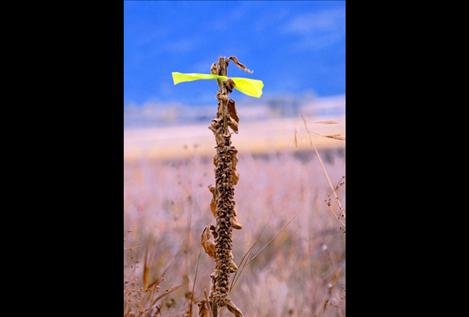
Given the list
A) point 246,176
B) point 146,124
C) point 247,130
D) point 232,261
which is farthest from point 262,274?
point 146,124

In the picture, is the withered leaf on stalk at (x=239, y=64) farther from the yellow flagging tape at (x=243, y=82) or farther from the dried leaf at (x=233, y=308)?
the dried leaf at (x=233, y=308)

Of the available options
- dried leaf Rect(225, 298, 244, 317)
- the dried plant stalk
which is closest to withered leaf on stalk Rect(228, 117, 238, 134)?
the dried plant stalk

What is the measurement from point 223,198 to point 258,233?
0.45 ft

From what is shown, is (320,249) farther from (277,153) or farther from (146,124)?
(146,124)

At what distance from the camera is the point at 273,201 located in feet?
4.21

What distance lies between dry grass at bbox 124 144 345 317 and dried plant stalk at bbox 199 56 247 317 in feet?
0.17

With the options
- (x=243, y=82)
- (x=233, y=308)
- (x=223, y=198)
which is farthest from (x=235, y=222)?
(x=243, y=82)

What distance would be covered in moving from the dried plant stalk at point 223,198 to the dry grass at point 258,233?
2.0 inches

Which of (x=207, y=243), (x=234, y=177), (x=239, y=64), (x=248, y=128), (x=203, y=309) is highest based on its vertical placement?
(x=239, y=64)

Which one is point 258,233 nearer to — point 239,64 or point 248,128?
point 248,128

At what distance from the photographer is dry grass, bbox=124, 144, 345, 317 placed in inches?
49.9

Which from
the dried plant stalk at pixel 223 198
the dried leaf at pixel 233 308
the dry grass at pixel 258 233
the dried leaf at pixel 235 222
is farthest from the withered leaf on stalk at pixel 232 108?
the dried leaf at pixel 233 308

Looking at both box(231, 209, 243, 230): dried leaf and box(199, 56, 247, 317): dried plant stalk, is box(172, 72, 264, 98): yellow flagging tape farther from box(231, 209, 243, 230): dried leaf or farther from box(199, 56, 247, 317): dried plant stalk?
box(231, 209, 243, 230): dried leaf

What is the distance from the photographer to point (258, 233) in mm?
1272
